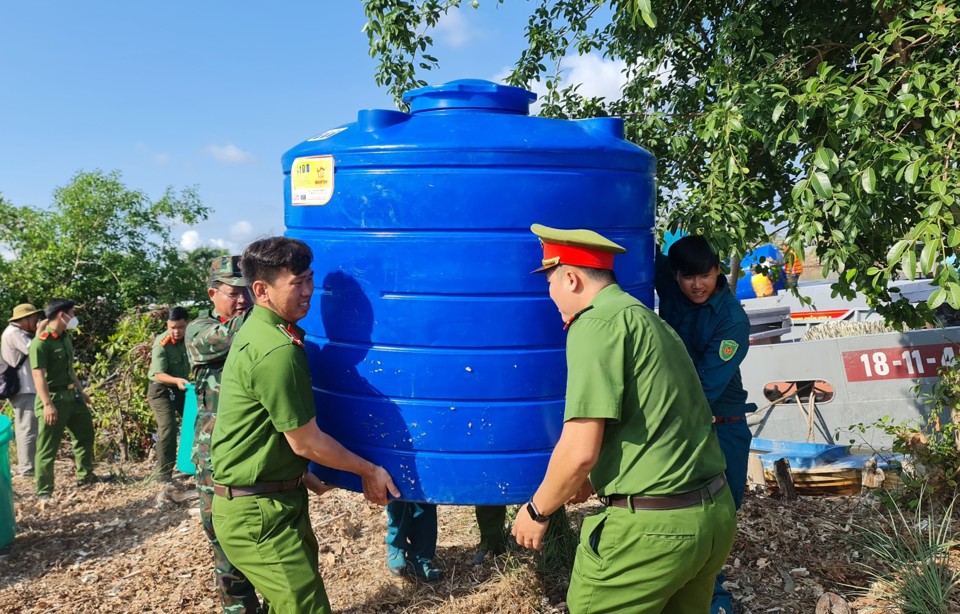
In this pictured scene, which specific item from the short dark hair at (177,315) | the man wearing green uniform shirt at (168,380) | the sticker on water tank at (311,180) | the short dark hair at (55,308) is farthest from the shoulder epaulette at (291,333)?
the short dark hair at (55,308)

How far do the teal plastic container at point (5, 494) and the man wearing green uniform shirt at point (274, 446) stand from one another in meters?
3.21

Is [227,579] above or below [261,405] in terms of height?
below

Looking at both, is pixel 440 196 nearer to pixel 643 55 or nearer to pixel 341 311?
pixel 341 311

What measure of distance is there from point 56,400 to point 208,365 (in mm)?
4122

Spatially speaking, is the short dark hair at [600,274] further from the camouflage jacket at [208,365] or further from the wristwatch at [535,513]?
the camouflage jacket at [208,365]

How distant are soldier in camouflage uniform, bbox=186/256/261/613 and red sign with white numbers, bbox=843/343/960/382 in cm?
594

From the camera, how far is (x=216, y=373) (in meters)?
3.52

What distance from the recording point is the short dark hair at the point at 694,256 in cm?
321

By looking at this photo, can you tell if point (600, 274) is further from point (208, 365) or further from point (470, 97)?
point (208, 365)

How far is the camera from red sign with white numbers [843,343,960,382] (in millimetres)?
6960

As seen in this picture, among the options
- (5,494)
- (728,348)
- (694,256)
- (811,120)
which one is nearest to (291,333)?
(694,256)

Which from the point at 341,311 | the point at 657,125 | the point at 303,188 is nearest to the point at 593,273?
the point at 341,311

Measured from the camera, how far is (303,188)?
2.67 m

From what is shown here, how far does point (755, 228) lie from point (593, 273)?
169cm
